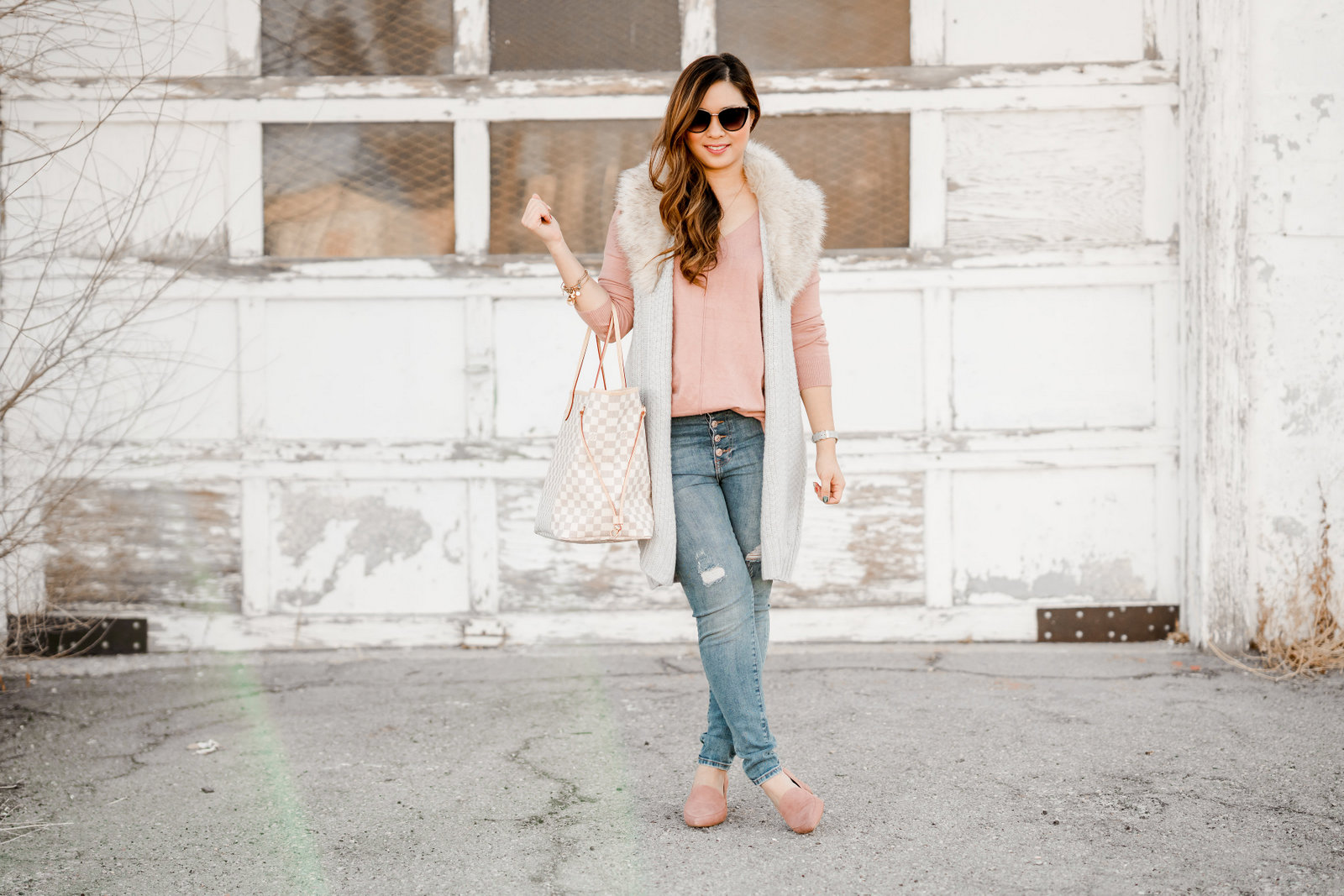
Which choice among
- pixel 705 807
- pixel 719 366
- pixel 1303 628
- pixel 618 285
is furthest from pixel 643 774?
pixel 1303 628

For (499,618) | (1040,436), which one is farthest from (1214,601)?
(499,618)

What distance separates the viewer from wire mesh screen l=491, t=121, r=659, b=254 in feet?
14.8

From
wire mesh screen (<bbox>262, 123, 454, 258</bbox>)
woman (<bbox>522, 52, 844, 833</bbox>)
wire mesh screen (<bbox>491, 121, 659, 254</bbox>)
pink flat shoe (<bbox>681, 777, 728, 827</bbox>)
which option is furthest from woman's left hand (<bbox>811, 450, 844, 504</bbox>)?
wire mesh screen (<bbox>262, 123, 454, 258</bbox>)

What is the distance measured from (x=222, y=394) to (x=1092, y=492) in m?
3.55

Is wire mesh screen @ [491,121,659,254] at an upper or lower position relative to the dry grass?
upper

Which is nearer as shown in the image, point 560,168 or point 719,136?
point 719,136

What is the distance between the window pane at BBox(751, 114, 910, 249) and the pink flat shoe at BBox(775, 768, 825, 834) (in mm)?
2558

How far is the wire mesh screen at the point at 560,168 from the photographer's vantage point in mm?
4512

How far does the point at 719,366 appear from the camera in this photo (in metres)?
2.64

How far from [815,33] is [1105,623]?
268cm

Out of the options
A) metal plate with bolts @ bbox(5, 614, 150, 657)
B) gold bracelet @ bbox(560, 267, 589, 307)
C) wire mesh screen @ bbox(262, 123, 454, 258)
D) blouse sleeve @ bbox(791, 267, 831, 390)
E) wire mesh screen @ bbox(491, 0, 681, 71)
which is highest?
wire mesh screen @ bbox(491, 0, 681, 71)

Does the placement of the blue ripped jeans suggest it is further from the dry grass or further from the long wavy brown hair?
the dry grass

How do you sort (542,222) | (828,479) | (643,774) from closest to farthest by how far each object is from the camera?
(542,222), (828,479), (643,774)

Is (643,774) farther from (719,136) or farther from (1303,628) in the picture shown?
(1303,628)
